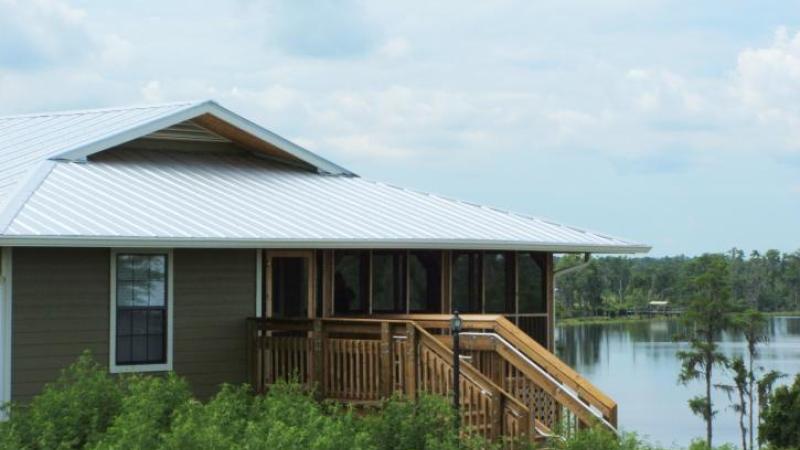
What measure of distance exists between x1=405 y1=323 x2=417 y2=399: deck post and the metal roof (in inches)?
81.7

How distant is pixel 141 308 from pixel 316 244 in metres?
2.37

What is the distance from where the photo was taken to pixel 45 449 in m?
15.8

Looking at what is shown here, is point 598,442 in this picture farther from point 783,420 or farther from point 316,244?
point 783,420

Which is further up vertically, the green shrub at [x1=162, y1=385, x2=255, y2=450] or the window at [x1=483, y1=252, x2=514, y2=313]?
the window at [x1=483, y1=252, x2=514, y2=313]

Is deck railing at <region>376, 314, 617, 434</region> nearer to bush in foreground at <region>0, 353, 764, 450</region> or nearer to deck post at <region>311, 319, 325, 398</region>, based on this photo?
bush in foreground at <region>0, 353, 764, 450</region>

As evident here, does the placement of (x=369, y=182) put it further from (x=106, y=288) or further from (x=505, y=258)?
(x=106, y=288)

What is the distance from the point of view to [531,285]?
2328cm

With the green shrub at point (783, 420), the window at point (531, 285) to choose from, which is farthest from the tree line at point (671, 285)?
the window at point (531, 285)

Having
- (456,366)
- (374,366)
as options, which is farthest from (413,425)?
(374,366)

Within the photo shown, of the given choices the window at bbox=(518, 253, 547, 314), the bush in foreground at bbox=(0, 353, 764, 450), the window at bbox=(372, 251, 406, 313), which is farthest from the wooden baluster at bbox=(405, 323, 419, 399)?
the window at bbox=(518, 253, 547, 314)

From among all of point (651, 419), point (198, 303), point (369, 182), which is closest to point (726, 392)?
point (651, 419)

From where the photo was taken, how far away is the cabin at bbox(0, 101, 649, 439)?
58.2 ft

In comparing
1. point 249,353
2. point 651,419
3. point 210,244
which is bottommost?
point 651,419

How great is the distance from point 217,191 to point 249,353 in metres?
2.70
